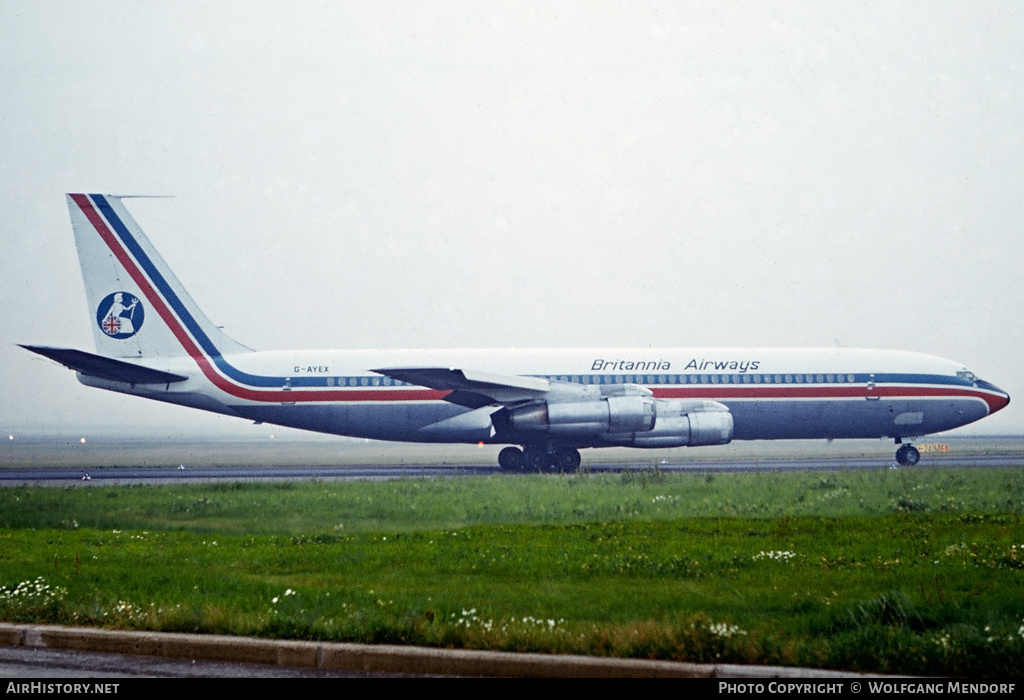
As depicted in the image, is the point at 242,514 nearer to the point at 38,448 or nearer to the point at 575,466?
the point at 575,466

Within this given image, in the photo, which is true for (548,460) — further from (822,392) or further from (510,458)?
(822,392)

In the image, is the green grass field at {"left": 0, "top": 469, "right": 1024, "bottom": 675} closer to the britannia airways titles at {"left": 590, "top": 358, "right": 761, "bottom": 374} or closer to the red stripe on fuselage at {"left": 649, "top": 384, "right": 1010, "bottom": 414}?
the red stripe on fuselage at {"left": 649, "top": 384, "right": 1010, "bottom": 414}

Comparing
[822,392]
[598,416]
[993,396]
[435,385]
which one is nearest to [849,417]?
[822,392]

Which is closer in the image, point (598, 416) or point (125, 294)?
point (598, 416)

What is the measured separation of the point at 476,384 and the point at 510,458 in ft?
10.1

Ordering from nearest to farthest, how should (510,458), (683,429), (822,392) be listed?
(683,429)
(510,458)
(822,392)

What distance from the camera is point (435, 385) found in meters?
27.2

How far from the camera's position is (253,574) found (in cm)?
1011

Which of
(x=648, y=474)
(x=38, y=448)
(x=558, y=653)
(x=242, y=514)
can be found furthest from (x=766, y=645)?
(x=38, y=448)

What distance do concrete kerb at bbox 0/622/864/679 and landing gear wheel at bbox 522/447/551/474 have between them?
19867 mm

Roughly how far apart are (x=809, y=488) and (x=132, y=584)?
38.8ft

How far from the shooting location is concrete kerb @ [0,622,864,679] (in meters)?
6.64

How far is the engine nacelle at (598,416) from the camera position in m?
25.9

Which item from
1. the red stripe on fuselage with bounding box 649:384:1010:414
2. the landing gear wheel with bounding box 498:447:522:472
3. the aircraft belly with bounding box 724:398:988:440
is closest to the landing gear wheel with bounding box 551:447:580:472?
the landing gear wheel with bounding box 498:447:522:472
